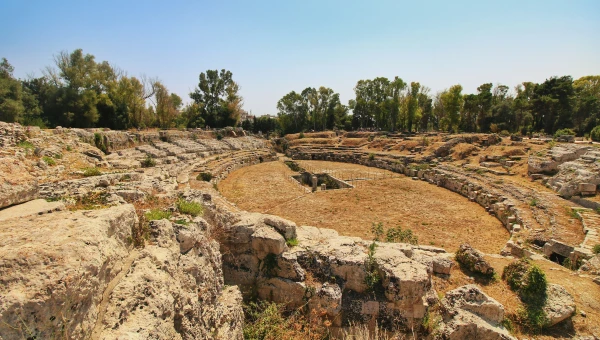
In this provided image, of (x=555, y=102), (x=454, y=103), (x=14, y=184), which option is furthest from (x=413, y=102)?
(x=14, y=184)

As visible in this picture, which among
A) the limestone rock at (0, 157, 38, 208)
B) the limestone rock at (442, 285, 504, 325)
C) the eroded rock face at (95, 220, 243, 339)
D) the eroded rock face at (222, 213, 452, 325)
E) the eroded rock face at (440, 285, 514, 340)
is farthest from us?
the eroded rock face at (222, 213, 452, 325)

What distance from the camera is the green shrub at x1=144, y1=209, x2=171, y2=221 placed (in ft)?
19.2

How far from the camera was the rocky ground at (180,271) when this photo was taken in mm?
3111

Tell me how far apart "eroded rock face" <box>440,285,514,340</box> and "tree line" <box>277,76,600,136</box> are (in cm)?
3936

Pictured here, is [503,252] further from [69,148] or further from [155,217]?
[69,148]

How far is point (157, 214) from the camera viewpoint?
236 inches

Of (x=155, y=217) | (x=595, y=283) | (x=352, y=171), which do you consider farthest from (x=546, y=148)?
(x=155, y=217)

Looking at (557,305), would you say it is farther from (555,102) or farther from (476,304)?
(555,102)

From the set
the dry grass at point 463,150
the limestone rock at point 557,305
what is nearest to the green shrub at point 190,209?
the limestone rock at point 557,305

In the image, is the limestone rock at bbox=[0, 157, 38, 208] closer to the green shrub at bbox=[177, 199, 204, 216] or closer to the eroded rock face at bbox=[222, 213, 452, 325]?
the green shrub at bbox=[177, 199, 204, 216]

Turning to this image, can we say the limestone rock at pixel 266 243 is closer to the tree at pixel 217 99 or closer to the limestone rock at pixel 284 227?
the limestone rock at pixel 284 227

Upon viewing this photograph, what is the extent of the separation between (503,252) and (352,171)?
18215 millimetres

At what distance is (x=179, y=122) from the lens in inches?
1816

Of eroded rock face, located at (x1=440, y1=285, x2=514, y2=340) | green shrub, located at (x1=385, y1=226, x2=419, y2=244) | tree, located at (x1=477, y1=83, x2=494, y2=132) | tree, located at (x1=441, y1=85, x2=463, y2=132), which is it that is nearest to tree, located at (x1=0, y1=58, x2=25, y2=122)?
green shrub, located at (x1=385, y1=226, x2=419, y2=244)
